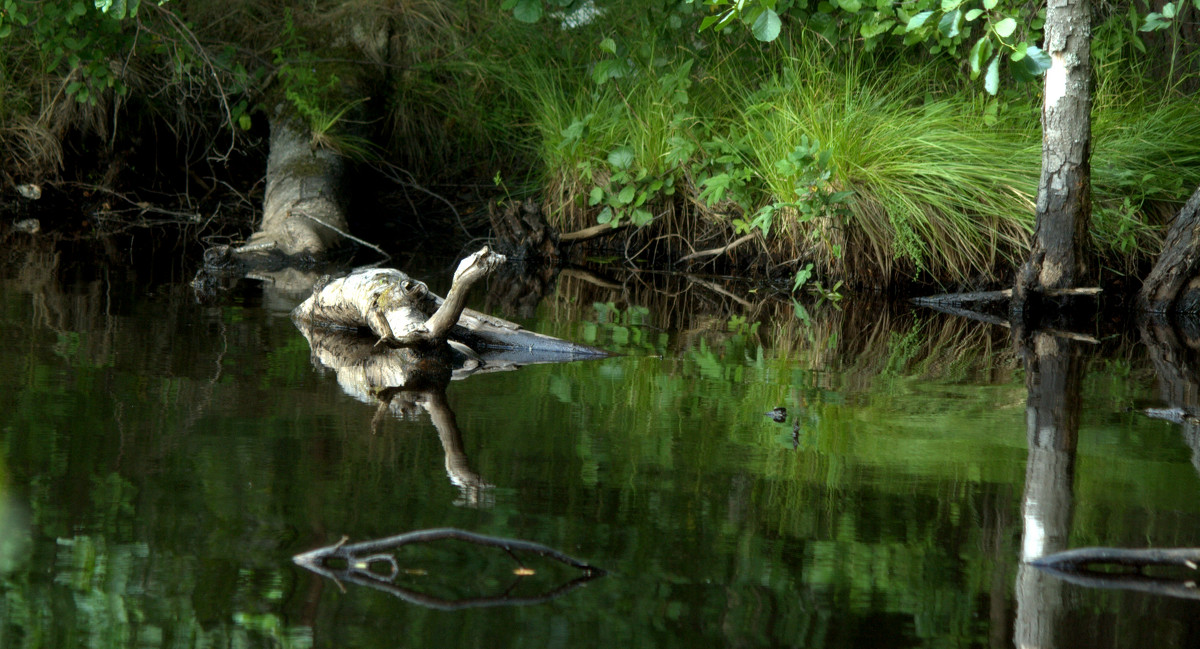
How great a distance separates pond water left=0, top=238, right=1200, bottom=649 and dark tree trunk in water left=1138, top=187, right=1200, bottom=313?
1.23 meters

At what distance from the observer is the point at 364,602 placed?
1695 millimetres

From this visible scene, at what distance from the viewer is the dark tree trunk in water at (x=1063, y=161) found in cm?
438

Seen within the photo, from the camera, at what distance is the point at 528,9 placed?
4.24 meters

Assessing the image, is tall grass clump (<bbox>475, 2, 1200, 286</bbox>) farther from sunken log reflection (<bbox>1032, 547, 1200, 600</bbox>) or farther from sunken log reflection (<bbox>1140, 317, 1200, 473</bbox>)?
sunken log reflection (<bbox>1032, 547, 1200, 600</bbox>)

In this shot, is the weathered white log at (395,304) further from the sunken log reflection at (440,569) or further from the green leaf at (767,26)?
the sunken log reflection at (440,569)

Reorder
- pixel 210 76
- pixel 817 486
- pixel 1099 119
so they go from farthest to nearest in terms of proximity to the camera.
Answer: pixel 210 76
pixel 1099 119
pixel 817 486

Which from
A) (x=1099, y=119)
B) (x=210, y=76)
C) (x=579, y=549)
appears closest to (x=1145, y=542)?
(x=579, y=549)

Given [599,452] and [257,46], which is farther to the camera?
[257,46]

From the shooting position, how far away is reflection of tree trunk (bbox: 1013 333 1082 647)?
1.73 metres

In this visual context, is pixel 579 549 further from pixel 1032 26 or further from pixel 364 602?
pixel 1032 26

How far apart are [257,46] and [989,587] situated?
7260 mm

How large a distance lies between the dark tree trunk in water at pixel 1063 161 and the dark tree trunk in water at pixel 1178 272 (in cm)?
42

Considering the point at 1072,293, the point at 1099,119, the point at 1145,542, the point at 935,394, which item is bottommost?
the point at 1145,542

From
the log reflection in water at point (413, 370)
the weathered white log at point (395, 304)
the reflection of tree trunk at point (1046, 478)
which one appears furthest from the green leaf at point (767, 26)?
the reflection of tree trunk at point (1046, 478)
